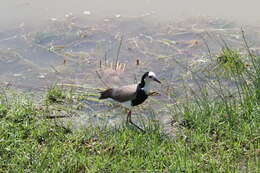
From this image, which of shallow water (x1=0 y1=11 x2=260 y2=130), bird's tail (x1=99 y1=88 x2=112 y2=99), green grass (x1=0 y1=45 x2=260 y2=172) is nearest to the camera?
green grass (x1=0 y1=45 x2=260 y2=172)

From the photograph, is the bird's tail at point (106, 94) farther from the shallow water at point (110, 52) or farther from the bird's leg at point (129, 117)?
the bird's leg at point (129, 117)

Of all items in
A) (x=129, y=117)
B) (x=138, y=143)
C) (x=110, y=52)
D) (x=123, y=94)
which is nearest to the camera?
(x=138, y=143)

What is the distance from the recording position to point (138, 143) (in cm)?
455

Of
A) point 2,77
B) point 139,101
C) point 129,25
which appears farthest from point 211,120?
point 129,25

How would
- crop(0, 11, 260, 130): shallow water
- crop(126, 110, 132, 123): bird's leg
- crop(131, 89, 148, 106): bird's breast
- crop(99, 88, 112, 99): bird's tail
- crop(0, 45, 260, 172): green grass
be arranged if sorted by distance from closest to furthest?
crop(0, 45, 260, 172): green grass < crop(126, 110, 132, 123): bird's leg < crop(131, 89, 148, 106): bird's breast < crop(99, 88, 112, 99): bird's tail < crop(0, 11, 260, 130): shallow water

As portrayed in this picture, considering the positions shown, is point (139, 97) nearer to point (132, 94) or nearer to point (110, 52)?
point (132, 94)

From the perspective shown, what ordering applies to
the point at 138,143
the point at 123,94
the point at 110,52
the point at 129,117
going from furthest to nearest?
the point at 110,52
the point at 123,94
the point at 129,117
the point at 138,143

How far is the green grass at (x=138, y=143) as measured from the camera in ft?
13.7

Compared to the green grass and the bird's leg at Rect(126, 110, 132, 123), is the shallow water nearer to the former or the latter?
the bird's leg at Rect(126, 110, 132, 123)

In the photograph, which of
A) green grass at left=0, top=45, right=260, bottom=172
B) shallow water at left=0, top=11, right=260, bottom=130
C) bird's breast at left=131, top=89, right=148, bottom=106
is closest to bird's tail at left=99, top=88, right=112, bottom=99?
shallow water at left=0, top=11, right=260, bottom=130

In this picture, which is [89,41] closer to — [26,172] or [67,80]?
[67,80]

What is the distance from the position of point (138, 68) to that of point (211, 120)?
2.97 metres

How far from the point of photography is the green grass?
13.7ft

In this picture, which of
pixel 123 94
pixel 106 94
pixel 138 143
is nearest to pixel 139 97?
pixel 123 94
